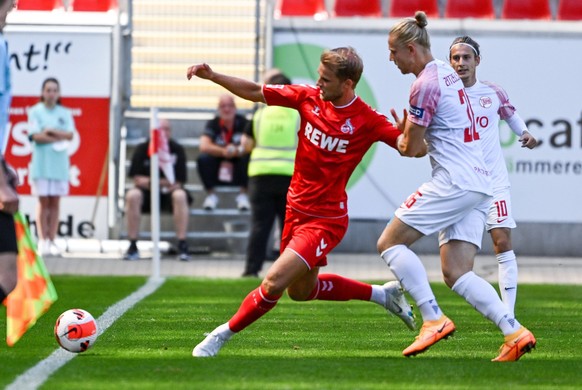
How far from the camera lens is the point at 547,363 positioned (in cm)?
791

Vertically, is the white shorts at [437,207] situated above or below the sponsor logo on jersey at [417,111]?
below

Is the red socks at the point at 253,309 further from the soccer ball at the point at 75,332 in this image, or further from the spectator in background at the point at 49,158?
the spectator in background at the point at 49,158

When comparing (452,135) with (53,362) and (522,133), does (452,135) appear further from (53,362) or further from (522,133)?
(53,362)

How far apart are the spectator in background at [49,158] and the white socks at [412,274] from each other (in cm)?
1009

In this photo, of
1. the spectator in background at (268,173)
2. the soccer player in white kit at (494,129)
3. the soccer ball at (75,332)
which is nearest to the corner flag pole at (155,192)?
the spectator in background at (268,173)

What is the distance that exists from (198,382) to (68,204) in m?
12.3

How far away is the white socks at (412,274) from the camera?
8125mm

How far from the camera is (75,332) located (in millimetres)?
8055

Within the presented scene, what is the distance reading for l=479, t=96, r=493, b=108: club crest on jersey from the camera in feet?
32.3

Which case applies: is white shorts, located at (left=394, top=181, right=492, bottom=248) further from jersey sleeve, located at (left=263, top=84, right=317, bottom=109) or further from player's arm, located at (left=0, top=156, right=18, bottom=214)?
player's arm, located at (left=0, top=156, right=18, bottom=214)

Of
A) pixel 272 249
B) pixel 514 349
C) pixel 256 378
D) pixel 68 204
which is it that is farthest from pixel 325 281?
pixel 68 204

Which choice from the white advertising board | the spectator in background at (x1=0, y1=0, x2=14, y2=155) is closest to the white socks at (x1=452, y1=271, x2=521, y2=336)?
the spectator in background at (x1=0, y1=0, x2=14, y2=155)

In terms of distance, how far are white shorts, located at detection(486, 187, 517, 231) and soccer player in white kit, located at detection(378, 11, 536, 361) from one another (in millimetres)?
1559

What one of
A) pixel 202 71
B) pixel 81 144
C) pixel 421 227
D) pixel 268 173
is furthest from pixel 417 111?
pixel 81 144
